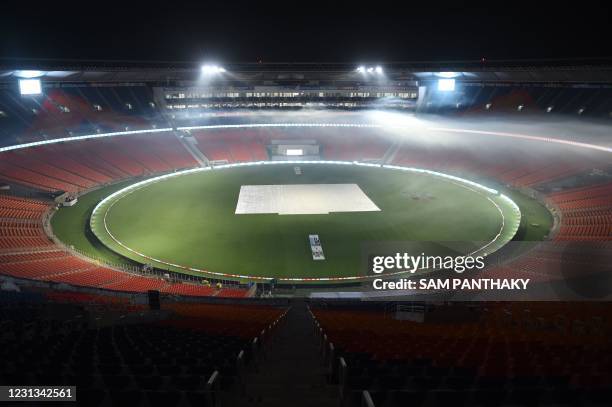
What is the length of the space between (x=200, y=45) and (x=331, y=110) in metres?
20.0

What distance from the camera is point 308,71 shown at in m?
58.8

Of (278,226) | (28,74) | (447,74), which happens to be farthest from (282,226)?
(447,74)

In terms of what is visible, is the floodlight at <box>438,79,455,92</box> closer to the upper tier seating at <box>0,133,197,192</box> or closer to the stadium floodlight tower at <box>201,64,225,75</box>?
the stadium floodlight tower at <box>201,64,225,75</box>

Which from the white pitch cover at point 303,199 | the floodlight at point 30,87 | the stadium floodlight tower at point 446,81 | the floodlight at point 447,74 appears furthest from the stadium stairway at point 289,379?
the stadium floodlight tower at point 446,81

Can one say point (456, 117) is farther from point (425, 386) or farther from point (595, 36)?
point (425, 386)

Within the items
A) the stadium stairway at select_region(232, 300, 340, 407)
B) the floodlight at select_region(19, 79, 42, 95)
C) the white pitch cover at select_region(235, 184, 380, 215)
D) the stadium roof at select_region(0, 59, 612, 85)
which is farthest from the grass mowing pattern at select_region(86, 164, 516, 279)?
the stadium roof at select_region(0, 59, 612, 85)

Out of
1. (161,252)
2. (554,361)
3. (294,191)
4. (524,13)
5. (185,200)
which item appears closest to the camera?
(554,361)

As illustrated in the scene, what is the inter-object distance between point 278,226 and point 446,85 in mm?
38968

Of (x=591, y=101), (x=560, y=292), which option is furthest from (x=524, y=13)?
(x=560, y=292)

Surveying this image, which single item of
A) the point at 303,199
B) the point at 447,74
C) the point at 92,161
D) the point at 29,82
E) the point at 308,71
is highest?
the point at 308,71

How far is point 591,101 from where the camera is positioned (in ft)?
149

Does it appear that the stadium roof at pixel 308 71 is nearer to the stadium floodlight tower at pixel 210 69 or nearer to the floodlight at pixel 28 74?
the floodlight at pixel 28 74

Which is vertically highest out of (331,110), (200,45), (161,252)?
(200,45)

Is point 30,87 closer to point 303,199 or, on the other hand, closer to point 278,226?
point 303,199
